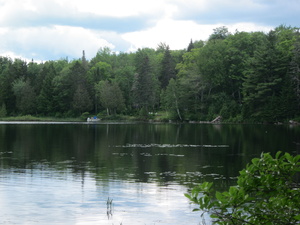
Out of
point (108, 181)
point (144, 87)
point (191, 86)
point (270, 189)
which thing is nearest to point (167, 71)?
point (144, 87)

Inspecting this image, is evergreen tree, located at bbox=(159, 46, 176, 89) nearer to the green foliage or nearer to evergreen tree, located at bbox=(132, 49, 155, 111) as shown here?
evergreen tree, located at bbox=(132, 49, 155, 111)

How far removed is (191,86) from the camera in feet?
346

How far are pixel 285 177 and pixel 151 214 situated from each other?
9.75 m

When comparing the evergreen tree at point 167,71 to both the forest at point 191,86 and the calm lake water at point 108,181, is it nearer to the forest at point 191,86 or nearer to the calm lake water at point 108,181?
the forest at point 191,86

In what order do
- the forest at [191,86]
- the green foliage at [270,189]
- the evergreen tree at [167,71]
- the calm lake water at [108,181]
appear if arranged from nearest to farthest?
1. the green foliage at [270,189]
2. the calm lake water at [108,181]
3. the forest at [191,86]
4. the evergreen tree at [167,71]

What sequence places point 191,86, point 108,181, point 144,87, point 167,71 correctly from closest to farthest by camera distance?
1. point 108,181
2. point 191,86
3. point 144,87
4. point 167,71

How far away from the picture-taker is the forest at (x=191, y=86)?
91062 mm

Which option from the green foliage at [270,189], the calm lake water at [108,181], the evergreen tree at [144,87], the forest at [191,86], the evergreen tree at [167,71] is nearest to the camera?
the green foliage at [270,189]

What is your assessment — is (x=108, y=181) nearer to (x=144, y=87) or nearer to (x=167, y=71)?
(x=144, y=87)

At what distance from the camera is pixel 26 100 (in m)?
128

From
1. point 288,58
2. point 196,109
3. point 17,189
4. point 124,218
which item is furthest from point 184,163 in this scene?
point 196,109

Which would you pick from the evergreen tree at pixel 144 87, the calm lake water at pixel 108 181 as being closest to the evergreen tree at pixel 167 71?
the evergreen tree at pixel 144 87

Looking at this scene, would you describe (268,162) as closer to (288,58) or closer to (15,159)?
(15,159)

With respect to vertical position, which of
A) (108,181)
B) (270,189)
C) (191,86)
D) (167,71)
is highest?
(167,71)
